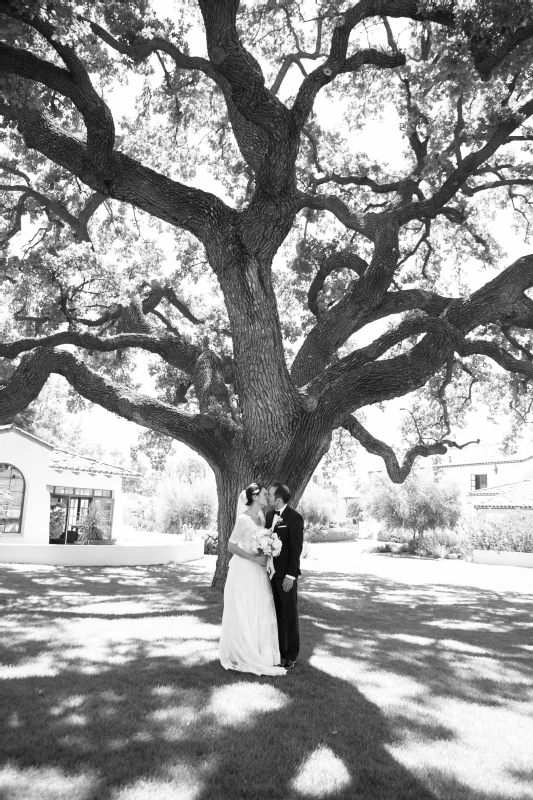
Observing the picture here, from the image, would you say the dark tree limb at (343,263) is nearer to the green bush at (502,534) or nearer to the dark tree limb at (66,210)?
the dark tree limb at (66,210)

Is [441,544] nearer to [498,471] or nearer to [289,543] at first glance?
[498,471]

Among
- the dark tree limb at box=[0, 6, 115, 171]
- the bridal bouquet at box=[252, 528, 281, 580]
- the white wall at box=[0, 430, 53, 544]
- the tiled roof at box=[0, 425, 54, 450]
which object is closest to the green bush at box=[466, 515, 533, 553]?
the white wall at box=[0, 430, 53, 544]

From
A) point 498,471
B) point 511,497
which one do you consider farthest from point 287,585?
point 498,471

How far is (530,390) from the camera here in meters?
17.0

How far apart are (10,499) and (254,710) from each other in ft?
64.1

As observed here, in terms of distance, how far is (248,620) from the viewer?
6645mm

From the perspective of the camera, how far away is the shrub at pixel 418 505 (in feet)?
125

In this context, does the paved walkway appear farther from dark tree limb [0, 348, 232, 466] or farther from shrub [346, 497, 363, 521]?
shrub [346, 497, 363, 521]

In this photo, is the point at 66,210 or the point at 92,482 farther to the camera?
the point at 92,482

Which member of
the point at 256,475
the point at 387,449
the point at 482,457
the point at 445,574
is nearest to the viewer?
the point at 256,475

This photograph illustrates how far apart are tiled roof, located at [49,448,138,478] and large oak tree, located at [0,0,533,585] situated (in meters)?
6.46

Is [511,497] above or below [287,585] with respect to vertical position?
above

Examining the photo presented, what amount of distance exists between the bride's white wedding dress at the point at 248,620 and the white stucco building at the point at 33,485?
17853mm

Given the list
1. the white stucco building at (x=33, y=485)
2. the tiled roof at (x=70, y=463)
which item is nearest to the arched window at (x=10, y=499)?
the white stucco building at (x=33, y=485)
